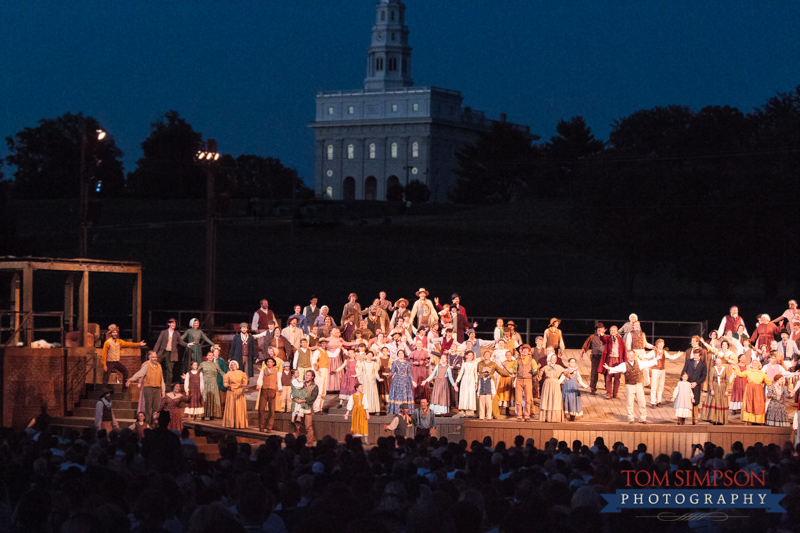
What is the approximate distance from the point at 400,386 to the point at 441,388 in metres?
0.85

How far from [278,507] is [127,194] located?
85.1 m

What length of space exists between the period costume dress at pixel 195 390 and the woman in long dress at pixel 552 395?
6430 mm

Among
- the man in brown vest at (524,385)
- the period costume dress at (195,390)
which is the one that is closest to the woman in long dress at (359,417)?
the man in brown vest at (524,385)

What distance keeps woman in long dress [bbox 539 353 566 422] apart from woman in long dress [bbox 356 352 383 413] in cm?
311

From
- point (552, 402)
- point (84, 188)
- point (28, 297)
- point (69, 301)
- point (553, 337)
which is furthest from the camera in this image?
point (84, 188)

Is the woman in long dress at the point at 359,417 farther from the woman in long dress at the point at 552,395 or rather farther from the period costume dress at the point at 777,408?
the period costume dress at the point at 777,408

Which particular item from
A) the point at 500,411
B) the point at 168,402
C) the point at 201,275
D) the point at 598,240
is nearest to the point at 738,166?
the point at 598,240

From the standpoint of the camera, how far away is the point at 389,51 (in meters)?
126

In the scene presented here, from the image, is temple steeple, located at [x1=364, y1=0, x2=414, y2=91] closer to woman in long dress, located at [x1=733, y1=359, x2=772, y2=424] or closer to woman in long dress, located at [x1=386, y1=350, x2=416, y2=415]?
woman in long dress, located at [x1=386, y1=350, x2=416, y2=415]

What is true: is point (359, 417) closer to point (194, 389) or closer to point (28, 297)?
point (194, 389)

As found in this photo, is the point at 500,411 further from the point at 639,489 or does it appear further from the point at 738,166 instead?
the point at 738,166

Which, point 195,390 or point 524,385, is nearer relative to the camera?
point 524,385

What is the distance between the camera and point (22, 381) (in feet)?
64.2

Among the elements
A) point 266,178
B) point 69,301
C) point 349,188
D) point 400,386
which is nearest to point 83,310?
point 69,301
